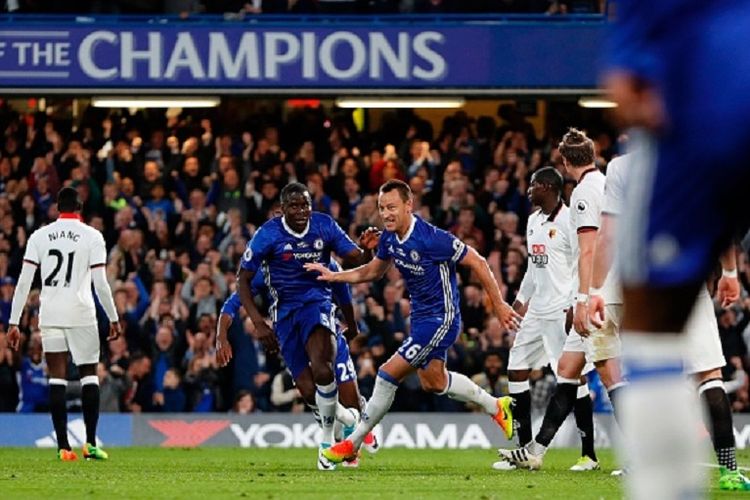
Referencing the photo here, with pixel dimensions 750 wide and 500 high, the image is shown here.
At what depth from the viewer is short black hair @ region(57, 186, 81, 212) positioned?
1551 cm

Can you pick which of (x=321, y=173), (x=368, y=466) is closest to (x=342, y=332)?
(x=368, y=466)

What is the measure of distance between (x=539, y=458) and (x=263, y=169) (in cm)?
1111

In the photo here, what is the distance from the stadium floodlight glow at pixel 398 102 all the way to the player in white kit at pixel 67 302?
8613 millimetres

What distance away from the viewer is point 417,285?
12.6 meters

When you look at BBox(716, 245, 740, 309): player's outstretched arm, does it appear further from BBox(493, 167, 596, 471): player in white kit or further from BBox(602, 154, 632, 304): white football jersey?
BBox(493, 167, 596, 471): player in white kit

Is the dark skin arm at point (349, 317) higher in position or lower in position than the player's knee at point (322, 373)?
higher

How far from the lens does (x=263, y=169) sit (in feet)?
76.0

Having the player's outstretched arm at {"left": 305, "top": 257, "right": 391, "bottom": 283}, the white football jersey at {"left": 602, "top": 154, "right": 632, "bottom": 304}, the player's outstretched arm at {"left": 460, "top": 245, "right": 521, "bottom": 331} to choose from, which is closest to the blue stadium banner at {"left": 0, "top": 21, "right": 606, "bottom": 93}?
the player's outstretched arm at {"left": 305, "top": 257, "right": 391, "bottom": 283}

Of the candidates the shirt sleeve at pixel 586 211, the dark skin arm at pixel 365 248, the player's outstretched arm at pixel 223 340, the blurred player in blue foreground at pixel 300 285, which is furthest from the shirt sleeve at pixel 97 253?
the shirt sleeve at pixel 586 211

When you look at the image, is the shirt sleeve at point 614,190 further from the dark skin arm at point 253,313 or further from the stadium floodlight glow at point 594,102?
the stadium floodlight glow at point 594,102

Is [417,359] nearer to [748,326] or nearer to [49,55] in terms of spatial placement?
[748,326]

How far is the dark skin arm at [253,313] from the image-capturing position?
1352cm

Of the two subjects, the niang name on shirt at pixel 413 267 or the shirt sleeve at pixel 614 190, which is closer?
the shirt sleeve at pixel 614 190

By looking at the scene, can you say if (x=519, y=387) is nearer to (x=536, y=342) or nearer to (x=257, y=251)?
(x=536, y=342)
